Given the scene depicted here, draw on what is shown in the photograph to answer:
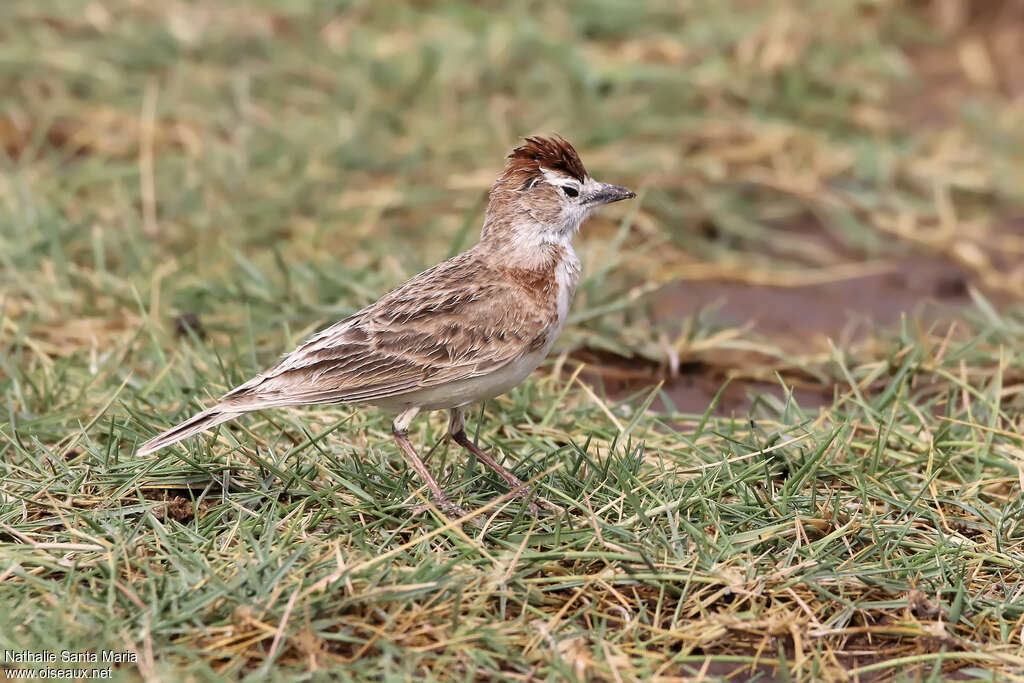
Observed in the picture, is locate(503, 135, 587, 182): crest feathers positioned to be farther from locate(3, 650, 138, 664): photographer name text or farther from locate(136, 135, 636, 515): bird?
locate(3, 650, 138, 664): photographer name text

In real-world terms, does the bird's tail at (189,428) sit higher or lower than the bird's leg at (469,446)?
higher

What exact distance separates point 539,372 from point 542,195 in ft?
4.18

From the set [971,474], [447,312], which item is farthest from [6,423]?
[971,474]

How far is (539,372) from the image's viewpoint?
6.68m

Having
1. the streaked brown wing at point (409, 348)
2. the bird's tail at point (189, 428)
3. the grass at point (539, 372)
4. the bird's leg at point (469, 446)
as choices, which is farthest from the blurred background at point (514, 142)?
the bird's tail at point (189, 428)

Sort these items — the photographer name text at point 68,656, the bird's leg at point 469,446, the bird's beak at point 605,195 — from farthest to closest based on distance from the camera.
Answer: the bird's beak at point 605,195 → the bird's leg at point 469,446 → the photographer name text at point 68,656

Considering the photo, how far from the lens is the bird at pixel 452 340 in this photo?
506cm

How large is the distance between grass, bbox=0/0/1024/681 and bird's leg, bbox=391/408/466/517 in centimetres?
9

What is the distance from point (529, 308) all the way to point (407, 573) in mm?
1218

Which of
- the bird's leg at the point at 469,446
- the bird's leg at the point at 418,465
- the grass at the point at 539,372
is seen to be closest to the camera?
the grass at the point at 539,372

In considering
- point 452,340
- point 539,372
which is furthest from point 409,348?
point 539,372

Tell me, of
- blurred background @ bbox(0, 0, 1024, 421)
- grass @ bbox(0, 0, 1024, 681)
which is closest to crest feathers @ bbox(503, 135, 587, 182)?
grass @ bbox(0, 0, 1024, 681)

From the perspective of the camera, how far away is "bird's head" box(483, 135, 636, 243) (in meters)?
5.61

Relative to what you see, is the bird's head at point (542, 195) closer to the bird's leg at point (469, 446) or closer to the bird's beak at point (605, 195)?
the bird's beak at point (605, 195)
